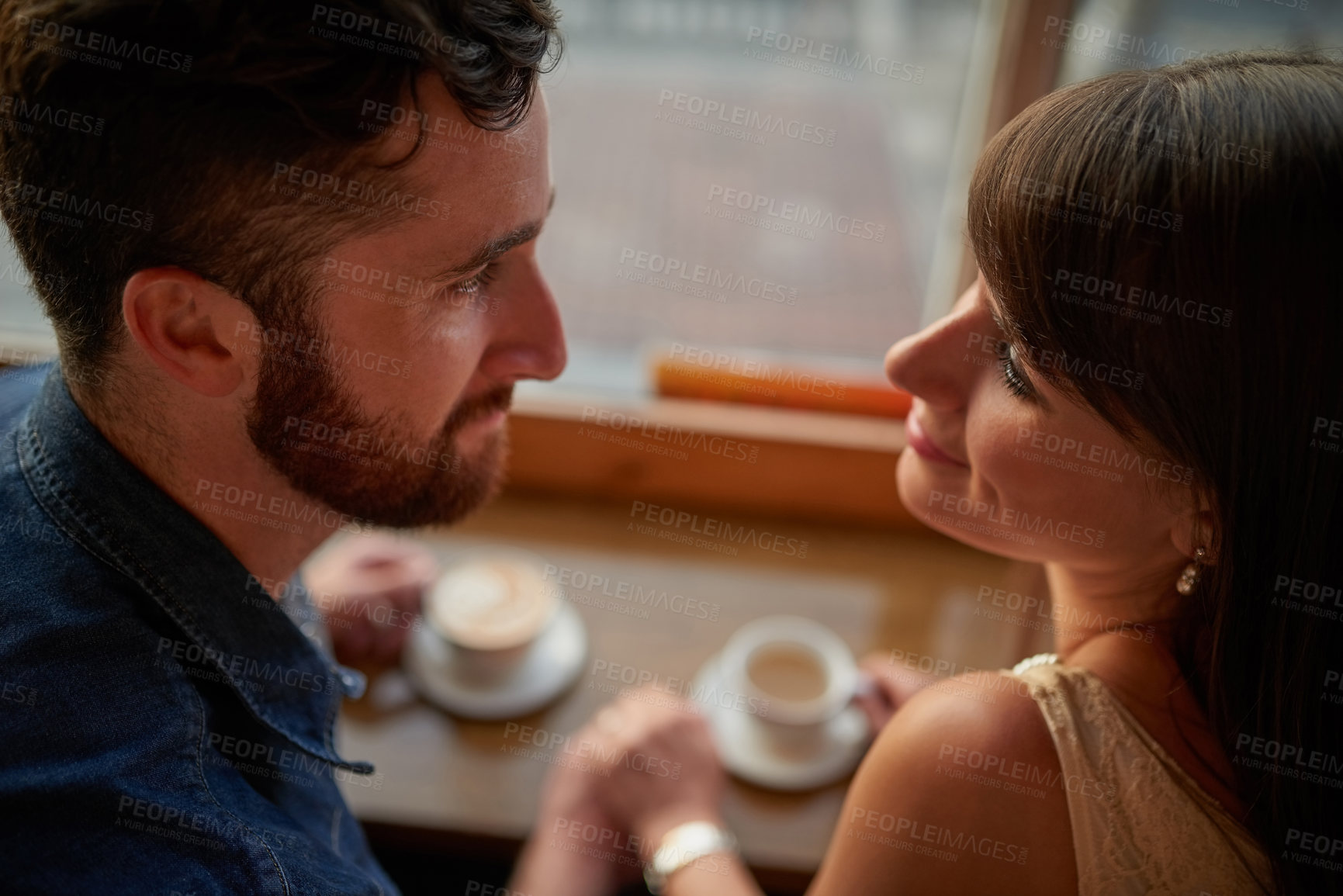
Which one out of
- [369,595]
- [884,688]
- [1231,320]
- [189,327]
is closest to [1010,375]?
[1231,320]

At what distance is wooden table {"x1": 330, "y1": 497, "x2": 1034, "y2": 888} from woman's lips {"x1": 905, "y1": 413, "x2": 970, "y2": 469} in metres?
0.42

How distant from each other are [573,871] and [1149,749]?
24.7 inches

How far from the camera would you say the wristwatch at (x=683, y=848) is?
3.59 ft

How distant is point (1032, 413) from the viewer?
80 cm

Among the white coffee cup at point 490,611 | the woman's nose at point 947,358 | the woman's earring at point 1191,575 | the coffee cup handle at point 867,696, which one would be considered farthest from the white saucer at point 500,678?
the woman's earring at point 1191,575

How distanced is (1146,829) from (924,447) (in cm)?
36

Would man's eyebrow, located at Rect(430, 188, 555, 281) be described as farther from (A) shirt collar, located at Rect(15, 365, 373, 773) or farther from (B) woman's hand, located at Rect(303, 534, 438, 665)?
(B) woman's hand, located at Rect(303, 534, 438, 665)

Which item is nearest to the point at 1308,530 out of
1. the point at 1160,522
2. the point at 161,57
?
the point at 1160,522

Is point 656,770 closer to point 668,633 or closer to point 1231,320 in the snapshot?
point 668,633

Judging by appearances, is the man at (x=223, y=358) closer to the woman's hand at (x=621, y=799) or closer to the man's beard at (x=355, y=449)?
the man's beard at (x=355, y=449)

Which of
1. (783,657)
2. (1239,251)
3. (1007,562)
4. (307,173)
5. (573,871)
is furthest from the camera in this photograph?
(1007,562)

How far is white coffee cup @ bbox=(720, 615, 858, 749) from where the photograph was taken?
1.18m

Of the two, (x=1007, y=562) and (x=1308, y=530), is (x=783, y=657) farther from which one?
(x=1308, y=530)

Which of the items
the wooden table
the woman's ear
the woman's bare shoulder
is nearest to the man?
the wooden table
